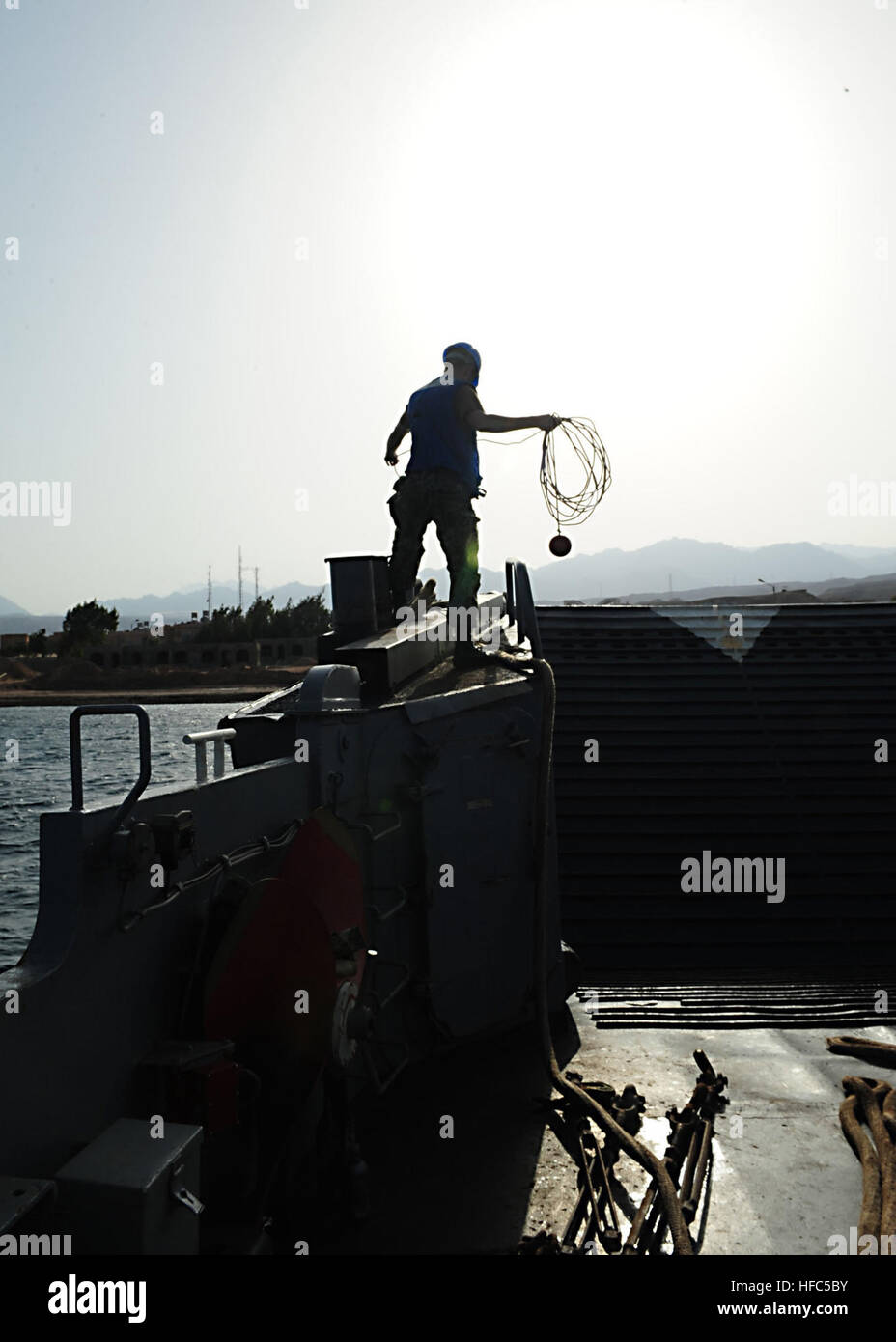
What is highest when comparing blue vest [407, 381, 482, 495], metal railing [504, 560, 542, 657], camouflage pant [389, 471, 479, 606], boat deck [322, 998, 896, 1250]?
blue vest [407, 381, 482, 495]

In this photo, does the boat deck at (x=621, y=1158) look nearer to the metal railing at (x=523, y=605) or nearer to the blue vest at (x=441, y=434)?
the metal railing at (x=523, y=605)

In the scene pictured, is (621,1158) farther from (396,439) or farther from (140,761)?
(396,439)

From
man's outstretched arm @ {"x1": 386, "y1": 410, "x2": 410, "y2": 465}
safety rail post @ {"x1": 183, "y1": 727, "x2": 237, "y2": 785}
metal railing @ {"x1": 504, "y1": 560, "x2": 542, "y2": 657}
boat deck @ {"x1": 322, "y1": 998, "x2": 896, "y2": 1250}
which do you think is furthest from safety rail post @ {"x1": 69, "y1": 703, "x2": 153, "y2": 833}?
man's outstretched arm @ {"x1": 386, "y1": 410, "x2": 410, "y2": 465}

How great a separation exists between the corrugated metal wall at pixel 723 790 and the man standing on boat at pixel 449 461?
314 cm

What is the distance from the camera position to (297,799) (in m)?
4.59

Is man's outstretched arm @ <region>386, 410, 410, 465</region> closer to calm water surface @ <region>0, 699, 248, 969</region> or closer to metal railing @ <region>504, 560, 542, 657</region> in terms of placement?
metal railing @ <region>504, 560, 542, 657</region>

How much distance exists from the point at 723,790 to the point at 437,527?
13.8 feet

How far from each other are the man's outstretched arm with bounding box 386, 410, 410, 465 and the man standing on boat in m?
0.38

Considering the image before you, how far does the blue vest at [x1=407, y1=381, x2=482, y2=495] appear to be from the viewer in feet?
23.5

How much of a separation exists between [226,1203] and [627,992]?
4.34m

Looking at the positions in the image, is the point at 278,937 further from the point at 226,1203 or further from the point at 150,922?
the point at 226,1203

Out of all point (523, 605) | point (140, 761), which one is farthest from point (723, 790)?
point (140, 761)

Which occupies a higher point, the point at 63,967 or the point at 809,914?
the point at 63,967
